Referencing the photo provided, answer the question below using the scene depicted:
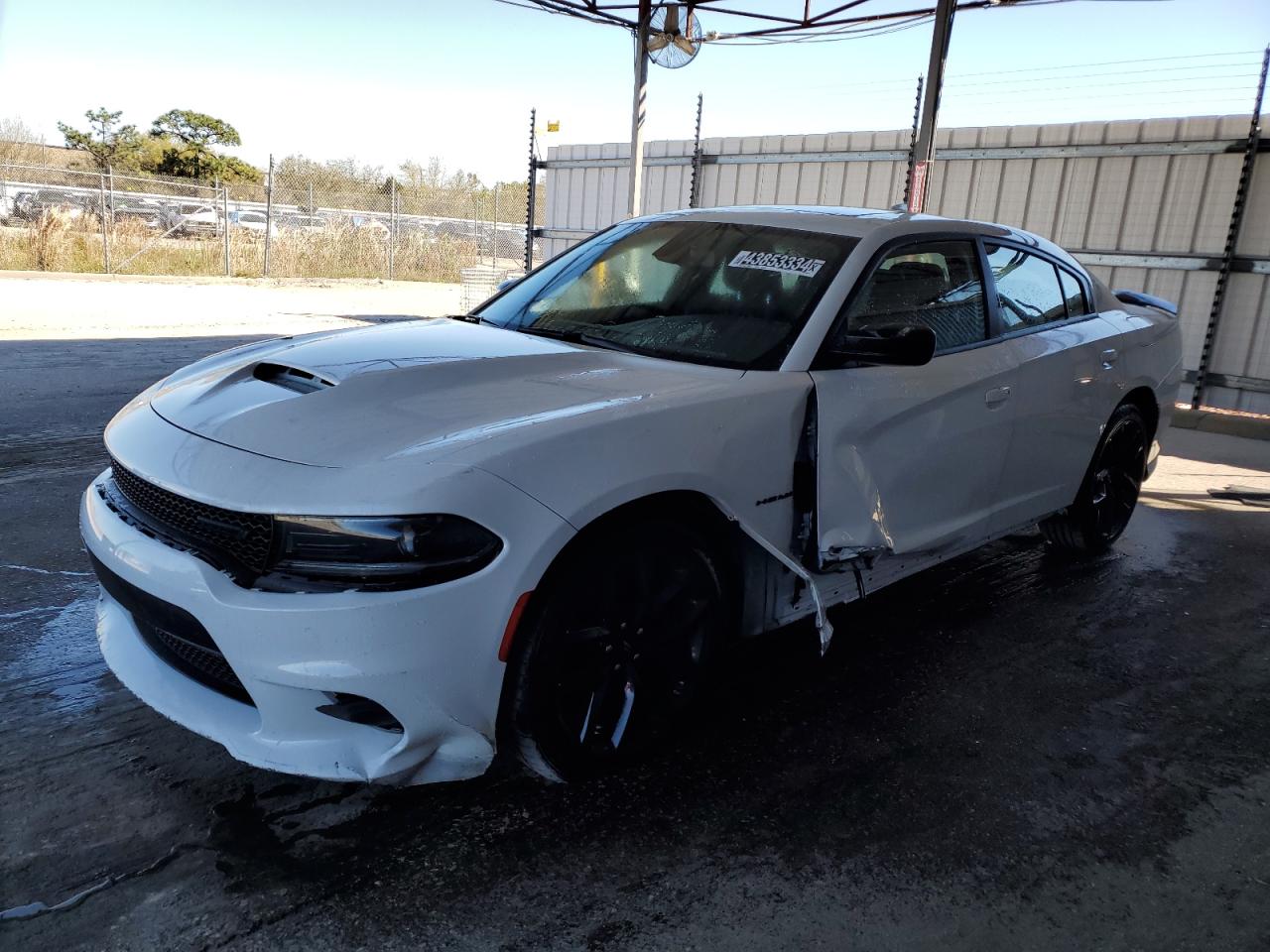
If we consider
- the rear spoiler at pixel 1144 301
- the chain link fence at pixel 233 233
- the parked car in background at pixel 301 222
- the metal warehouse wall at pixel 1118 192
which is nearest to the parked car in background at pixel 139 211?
the chain link fence at pixel 233 233

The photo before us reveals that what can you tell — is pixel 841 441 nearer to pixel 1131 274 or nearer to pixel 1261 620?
pixel 1261 620

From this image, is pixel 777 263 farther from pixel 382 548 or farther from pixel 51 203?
pixel 51 203

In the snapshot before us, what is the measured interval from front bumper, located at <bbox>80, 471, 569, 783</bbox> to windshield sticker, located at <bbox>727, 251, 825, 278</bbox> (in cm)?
163

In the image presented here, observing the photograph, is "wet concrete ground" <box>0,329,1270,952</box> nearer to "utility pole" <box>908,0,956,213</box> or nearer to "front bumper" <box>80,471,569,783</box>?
"front bumper" <box>80,471,569,783</box>

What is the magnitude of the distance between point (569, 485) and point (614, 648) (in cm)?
51

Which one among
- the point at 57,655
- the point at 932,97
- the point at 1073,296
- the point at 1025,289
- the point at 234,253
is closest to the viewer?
the point at 57,655

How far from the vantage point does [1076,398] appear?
13.8 ft

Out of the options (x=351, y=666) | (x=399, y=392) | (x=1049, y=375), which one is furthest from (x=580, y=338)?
(x=1049, y=375)

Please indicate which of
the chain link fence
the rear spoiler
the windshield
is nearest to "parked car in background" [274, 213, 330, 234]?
the chain link fence

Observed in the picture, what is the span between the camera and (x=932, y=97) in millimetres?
8711

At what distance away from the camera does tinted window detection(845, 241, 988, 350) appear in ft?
10.9

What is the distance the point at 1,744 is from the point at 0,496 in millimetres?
2659

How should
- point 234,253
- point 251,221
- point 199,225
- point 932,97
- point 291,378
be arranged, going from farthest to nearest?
point 251,221 → point 199,225 → point 234,253 → point 932,97 → point 291,378

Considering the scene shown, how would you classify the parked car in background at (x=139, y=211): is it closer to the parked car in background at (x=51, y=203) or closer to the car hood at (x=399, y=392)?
the parked car in background at (x=51, y=203)
